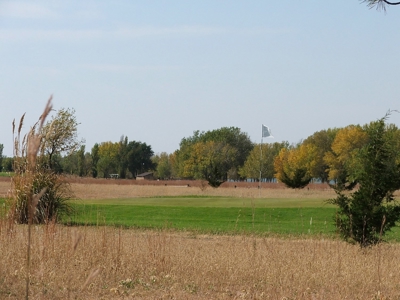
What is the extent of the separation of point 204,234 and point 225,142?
87667mm

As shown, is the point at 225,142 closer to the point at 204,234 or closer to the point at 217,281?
the point at 204,234

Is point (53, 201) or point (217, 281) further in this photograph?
point (53, 201)

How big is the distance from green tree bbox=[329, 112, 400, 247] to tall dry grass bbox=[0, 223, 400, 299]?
2.76m

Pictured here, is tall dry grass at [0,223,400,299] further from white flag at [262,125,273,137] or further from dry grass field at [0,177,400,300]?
white flag at [262,125,273,137]

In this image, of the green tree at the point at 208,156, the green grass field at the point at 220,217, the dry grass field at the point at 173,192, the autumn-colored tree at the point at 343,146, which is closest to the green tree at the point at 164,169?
the green tree at the point at 208,156

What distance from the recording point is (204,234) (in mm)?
17203

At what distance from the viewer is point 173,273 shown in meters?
8.09

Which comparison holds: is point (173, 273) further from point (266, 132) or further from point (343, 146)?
point (343, 146)

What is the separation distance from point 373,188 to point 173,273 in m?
5.93

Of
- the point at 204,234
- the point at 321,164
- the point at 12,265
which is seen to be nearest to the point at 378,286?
the point at 12,265

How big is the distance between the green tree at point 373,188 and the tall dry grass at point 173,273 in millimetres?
2762

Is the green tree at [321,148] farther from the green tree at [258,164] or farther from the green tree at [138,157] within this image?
the green tree at [138,157]

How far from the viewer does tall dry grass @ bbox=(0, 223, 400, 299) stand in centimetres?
689

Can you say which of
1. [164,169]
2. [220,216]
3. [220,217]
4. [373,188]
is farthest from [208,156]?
[373,188]
